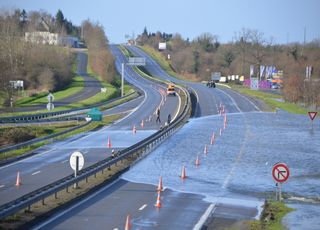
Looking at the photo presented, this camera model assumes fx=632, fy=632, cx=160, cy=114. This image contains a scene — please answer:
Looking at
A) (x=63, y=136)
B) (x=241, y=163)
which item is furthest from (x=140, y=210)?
(x=63, y=136)

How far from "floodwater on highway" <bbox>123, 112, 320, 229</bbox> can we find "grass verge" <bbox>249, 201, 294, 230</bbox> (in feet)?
1.26

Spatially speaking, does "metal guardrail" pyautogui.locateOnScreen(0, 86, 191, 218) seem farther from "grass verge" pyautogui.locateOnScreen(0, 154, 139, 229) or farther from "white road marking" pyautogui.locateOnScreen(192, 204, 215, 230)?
"white road marking" pyautogui.locateOnScreen(192, 204, 215, 230)

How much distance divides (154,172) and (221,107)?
53.9 m

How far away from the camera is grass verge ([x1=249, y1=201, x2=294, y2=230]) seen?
21197 millimetres

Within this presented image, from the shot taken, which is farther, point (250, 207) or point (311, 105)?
point (311, 105)

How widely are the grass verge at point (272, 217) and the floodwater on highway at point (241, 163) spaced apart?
384 millimetres

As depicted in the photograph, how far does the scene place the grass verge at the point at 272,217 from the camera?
21.2 m

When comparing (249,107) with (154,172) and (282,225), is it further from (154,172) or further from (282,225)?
(282,225)

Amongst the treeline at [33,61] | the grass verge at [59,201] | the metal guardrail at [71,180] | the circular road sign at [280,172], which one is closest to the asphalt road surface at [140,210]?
the grass verge at [59,201]

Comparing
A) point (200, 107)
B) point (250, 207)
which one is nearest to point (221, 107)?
point (200, 107)

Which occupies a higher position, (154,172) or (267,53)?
(267,53)

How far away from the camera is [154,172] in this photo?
35125 millimetres

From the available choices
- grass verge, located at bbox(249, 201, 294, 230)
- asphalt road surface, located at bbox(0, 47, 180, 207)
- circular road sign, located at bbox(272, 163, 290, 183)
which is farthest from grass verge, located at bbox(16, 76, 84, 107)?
circular road sign, located at bbox(272, 163, 290, 183)

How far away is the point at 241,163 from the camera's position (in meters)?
40.7
